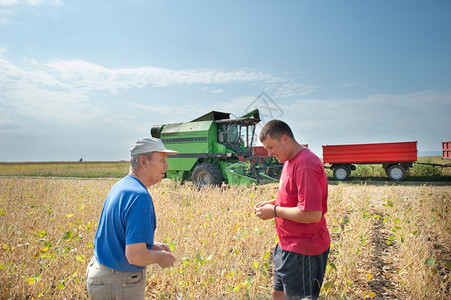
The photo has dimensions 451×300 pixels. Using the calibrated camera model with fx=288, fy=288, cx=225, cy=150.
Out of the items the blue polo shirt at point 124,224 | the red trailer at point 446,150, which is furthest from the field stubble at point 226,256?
the red trailer at point 446,150

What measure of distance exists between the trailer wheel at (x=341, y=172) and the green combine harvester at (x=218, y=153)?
16.5ft

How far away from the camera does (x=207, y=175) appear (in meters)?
10.8

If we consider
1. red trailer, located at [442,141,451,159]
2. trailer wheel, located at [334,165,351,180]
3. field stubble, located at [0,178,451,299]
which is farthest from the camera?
red trailer, located at [442,141,451,159]

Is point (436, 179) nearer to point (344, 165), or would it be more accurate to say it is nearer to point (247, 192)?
point (344, 165)

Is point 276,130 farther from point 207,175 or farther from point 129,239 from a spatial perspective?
point 207,175

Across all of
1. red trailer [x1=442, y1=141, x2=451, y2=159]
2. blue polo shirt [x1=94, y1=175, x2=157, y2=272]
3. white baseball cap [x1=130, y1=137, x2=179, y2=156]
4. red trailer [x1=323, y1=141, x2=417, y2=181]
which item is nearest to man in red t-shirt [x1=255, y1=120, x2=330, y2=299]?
white baseball cap [x1=130, y1=137, x2=179, y2=156]

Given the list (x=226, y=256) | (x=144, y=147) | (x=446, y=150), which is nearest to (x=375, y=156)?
(x=446, y=150)

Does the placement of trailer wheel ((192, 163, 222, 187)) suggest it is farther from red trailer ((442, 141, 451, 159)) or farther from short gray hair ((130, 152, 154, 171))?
red trailer ((442, 141, 451, 159))

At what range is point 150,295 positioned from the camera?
3.11 meters

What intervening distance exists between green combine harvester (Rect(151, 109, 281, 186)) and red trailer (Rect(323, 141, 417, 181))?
15.3 ft

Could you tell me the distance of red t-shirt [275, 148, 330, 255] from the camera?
6.24 feet

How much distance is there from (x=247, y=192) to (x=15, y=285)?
527cm

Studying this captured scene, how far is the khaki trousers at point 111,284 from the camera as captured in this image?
177 cm

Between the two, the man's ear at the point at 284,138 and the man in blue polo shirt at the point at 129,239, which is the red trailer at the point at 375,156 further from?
the man in blue polo shirt at the point at 129,239
